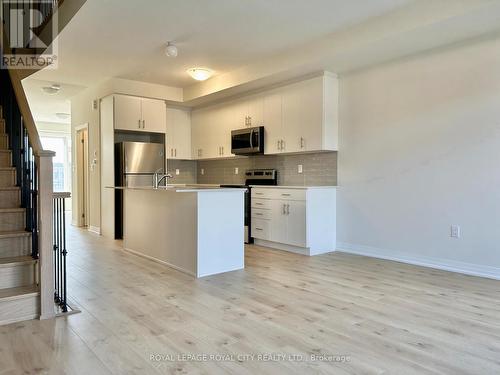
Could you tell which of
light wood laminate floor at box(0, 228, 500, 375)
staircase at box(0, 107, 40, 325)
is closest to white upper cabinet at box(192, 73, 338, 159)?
light wood laminate floor at box(0, 228, 500, 375)

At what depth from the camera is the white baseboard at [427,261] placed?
12.3ft

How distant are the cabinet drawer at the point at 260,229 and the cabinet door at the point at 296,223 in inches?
16.8

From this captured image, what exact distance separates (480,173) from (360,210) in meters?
1.49

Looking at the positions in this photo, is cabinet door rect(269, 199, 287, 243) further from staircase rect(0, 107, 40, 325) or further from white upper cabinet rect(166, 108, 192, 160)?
staircase rect(0, 107, 40, 325)

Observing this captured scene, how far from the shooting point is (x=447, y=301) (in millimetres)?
3021

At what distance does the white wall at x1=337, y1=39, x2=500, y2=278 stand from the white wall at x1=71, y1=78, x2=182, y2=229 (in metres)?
3.28

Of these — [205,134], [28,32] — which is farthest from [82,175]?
[28,32]

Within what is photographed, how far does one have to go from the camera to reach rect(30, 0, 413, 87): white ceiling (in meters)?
3.53

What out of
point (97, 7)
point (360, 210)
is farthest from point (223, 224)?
point (97, 7)

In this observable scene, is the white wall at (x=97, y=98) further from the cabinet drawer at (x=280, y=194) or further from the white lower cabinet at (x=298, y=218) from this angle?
the white lower cabinet at (x=298, y=218)

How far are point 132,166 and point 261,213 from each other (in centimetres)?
236

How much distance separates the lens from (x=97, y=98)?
663cm

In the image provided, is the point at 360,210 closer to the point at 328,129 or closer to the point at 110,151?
the point at 328,129
